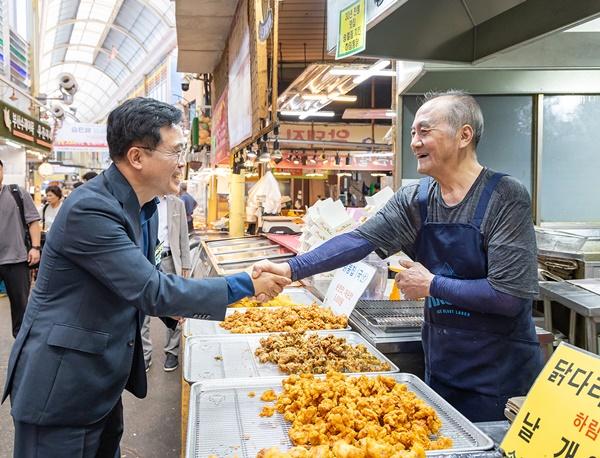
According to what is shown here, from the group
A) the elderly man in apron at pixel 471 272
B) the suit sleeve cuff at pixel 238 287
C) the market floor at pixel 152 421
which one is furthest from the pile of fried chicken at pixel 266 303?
the elderly man in apron at pixel 471 272

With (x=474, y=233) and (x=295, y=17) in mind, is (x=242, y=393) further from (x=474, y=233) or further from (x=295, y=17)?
(x=295, y=17)

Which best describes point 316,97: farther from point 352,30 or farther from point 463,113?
point 463,113

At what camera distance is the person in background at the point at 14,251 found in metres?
5.80

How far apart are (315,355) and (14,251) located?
4.94 meters

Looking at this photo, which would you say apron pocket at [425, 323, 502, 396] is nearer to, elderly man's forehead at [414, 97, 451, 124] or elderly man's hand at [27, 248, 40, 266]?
elderly man's forehead at [414, 97, 451, 124]

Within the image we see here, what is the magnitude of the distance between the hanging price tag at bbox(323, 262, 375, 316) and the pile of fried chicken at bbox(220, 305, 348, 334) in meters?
0.06

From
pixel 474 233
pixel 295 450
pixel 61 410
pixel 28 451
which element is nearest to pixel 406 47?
pixel 474 233

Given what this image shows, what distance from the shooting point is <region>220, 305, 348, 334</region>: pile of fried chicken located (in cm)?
287

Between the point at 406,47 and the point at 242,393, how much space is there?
2.06 m

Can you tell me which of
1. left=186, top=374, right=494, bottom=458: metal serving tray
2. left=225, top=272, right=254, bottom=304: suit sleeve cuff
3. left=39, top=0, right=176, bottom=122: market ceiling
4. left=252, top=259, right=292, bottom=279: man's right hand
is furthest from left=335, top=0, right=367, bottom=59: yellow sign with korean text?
left=39, top=0, right=176, bottom=122: market ceiling

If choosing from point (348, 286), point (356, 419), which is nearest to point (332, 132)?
point (348, 286)

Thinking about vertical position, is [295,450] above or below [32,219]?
below

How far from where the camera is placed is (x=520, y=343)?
2.02 metres

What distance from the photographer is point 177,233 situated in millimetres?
5605
